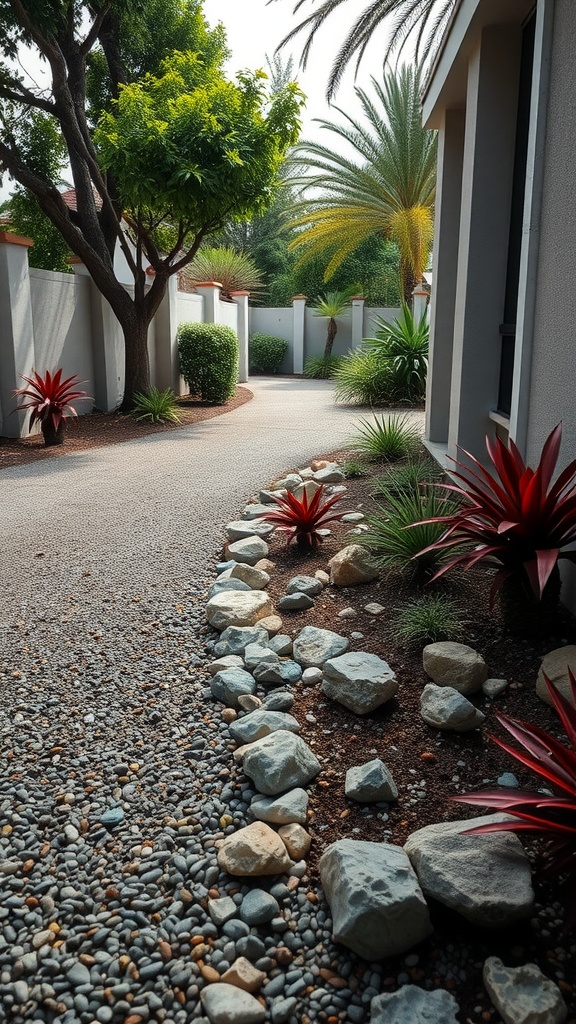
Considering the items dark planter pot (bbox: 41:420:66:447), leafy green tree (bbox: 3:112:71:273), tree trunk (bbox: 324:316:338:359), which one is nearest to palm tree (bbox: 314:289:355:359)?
tree trunk (bbox: 324:316:338:359)

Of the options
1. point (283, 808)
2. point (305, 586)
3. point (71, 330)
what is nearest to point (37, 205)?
point (71, 330)

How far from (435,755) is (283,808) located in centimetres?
56

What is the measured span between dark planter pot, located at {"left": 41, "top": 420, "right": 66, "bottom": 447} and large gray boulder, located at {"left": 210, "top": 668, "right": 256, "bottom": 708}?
241 inches

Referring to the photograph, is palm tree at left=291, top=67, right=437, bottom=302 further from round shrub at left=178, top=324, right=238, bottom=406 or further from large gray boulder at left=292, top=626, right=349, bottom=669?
large gray boulder at left=292, top=626, right=349, bottom=669

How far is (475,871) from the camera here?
1.91 meters

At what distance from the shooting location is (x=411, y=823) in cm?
221

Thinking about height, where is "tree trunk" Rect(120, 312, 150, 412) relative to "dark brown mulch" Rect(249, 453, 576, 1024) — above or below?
above

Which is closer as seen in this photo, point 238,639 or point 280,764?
point 280,764

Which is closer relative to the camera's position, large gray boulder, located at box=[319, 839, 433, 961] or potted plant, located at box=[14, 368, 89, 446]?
large gray boulder, located at box=[319, 839, 433, 961]

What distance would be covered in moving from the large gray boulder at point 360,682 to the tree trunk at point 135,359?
28.3 ft

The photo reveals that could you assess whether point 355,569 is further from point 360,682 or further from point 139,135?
point 139,135

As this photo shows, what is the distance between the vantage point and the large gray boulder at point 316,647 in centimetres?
316

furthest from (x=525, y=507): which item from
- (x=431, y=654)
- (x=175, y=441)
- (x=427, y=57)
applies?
(x=427, y=57)

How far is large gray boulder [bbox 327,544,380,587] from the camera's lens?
3859 millimetres
